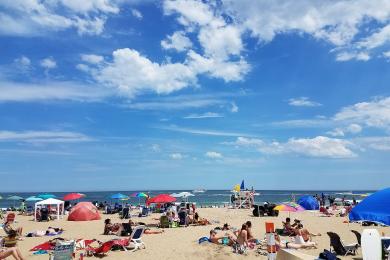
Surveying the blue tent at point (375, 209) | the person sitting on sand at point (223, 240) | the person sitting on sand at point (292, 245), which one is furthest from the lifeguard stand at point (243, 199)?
the blue tent at point (375, 209)

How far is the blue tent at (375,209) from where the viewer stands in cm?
697

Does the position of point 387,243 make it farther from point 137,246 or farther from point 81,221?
point 81,221

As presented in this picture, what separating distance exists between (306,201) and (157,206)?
12252mm

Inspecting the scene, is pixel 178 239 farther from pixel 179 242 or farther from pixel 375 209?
pixel 375 209

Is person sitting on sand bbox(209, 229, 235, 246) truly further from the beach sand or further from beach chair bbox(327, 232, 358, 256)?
beach chair bbox(327, 232, 358, 256)

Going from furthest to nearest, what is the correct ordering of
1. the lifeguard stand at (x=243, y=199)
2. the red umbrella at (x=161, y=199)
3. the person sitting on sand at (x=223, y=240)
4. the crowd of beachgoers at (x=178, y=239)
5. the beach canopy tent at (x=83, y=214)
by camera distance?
the lifeguard stand at (x=243, y=199), the beach canopy tent at (x=83, y=214), the red umbrella at (x=161, y=199), the person sitting on sand at (x=223, y=240), the crowd of beachgoers at (x=178, y=239)

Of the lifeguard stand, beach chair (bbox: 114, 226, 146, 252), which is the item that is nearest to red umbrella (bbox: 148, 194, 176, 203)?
beach chair (bbox: 114, 226, 146, 252)

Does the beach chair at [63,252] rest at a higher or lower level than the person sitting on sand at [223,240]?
higher

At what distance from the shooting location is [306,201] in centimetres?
2383

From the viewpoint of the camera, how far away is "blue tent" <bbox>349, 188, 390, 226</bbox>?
6973 millimetres

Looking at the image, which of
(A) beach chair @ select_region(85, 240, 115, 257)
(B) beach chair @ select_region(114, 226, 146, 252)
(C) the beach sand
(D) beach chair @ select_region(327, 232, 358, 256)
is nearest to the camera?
(D) beach chair @ select_region(327, 232, 358, 256)

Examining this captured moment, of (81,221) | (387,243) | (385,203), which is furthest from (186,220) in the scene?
(385,203)

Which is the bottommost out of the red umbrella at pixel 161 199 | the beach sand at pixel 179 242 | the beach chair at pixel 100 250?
the beach sand at pixel 179 242

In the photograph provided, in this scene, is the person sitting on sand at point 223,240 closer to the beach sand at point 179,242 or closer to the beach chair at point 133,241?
the beach sand at point 179,242
